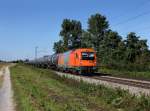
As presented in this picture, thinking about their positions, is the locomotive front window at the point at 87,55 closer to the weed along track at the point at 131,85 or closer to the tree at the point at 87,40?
the weed along track at the point at 131,85

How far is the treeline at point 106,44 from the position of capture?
231 ft

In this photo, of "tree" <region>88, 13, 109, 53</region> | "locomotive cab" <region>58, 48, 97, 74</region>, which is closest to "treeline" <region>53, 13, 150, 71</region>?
"tree" <region>88, 13, 109, 53</region>

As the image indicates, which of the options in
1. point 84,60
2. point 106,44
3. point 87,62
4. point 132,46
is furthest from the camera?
point 106,44

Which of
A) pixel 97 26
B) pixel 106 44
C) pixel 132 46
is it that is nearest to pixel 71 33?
pixel 97 26

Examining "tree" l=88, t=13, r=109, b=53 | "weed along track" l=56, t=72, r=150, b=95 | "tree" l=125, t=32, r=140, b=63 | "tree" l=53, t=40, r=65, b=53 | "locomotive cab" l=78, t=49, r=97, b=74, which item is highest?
"tree" l=88, t=13, r=109, b=53

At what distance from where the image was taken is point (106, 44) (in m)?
104

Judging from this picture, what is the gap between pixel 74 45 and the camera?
5379 inches

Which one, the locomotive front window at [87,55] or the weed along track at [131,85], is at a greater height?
the locomotive front window at [87,55]

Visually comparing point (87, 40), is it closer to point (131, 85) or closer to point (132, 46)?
point (132, 46)

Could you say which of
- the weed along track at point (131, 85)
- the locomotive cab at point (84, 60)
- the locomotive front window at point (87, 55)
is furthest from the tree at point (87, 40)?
the weed along track at point (131, 85)

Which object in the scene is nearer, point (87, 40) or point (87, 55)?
point (87, 55)

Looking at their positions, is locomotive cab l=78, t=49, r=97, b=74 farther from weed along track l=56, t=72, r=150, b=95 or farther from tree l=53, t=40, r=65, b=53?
tree l=53, t=40, r=65, b=53

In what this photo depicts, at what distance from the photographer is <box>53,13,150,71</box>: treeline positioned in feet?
231

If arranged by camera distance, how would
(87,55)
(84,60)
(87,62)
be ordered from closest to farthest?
(87,62) → (84,60) → (87,55)
